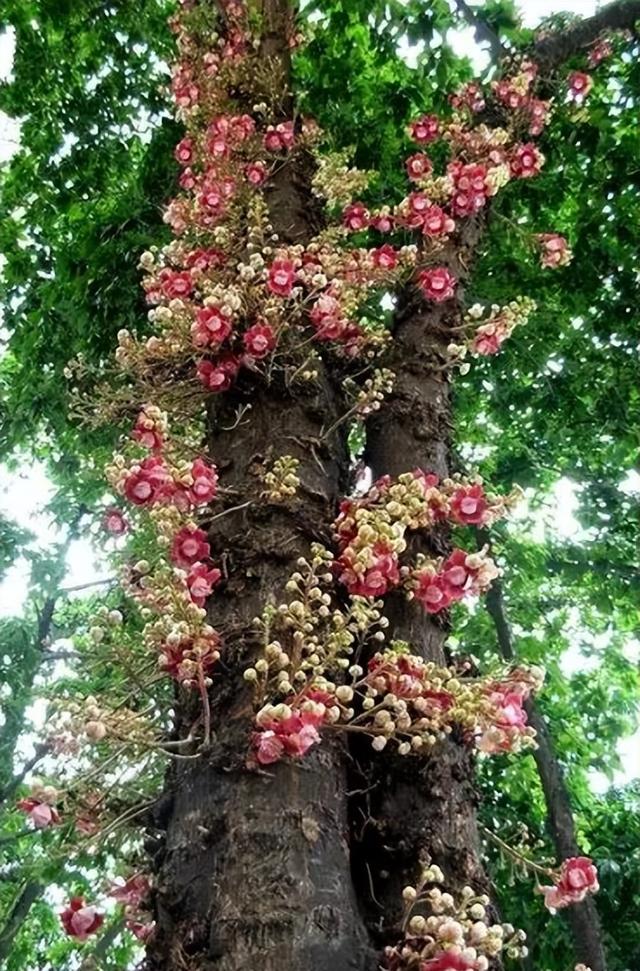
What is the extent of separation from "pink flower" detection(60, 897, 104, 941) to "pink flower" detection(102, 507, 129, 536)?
1.08m

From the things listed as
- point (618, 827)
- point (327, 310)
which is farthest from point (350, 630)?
point (618, 827)

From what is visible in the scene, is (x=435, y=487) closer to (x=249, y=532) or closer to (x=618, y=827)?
(x=249, y=532)

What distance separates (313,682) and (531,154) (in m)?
2.98

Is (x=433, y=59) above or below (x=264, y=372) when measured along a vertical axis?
above

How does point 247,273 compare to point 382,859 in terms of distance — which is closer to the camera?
point 382,859

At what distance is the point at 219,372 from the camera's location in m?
2.62

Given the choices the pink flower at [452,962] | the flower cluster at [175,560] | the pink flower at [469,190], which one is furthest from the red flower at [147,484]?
the pink flower at [469,190]

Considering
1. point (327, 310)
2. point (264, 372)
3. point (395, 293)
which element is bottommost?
point (264, 372)

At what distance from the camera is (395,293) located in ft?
10.9

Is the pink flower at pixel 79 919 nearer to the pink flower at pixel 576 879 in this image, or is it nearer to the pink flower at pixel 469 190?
the pink flower at pixel 576 879

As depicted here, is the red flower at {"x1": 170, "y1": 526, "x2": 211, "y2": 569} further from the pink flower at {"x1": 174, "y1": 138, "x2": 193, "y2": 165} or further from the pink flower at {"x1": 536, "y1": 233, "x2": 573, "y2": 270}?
the pink flower at {"x1": 536, "y1": 233, "x2": 573, "y2": 270}

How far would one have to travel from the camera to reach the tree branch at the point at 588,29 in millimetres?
4496

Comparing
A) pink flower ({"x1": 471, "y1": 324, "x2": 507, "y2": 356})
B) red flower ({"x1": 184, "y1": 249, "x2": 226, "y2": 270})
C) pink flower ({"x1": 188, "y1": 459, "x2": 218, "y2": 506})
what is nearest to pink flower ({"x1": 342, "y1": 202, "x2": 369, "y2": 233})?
red flower ({"x1": 184, "y1": 249, "x2": 226, "y2": 270})

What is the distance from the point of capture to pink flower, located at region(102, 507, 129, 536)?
2.59 meters
